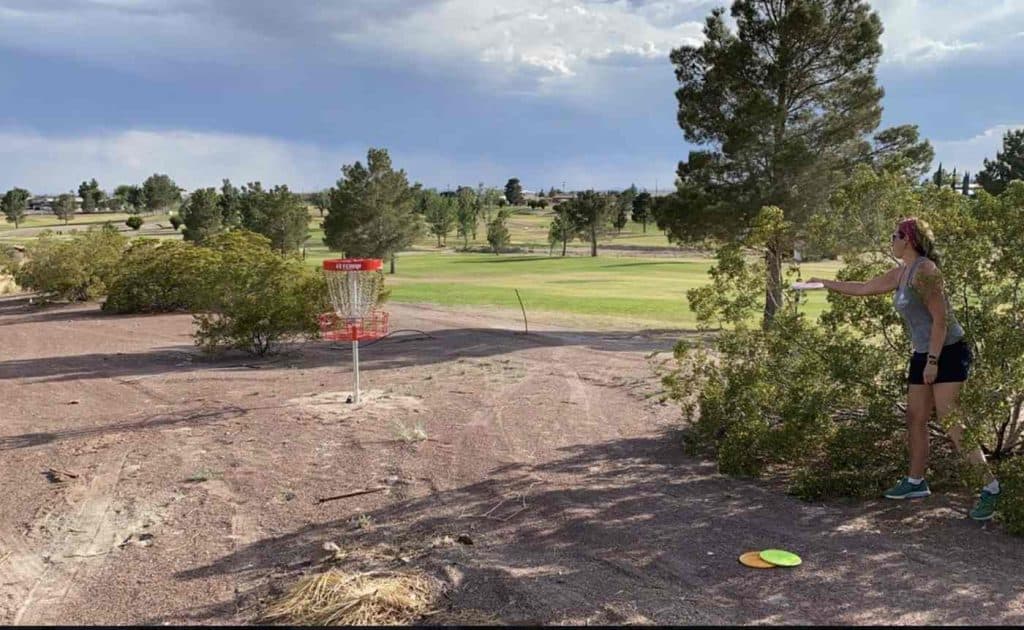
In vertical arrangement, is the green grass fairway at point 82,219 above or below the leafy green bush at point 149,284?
above

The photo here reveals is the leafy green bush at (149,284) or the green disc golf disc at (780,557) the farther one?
the leafy green bush at (149,284)

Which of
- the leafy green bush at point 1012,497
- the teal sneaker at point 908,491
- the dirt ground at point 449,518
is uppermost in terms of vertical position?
the leafy green bush at point 1012,497

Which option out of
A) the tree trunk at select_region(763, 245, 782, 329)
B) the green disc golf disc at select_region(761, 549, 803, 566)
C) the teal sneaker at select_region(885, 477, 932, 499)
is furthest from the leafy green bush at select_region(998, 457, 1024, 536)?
the tree trunk at select_region(763, 245, 782, 329)

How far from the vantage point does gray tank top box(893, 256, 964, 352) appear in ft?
17.6

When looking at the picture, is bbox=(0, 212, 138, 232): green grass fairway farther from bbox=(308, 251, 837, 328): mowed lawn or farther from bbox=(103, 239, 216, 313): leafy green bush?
bbox=(103, 239, 216, 313): leafy green bush

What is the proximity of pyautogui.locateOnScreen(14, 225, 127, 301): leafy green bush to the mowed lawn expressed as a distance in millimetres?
9857

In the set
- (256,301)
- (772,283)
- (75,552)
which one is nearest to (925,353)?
(772,283)

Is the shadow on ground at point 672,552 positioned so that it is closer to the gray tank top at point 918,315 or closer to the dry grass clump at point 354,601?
the dry grass clump at point 354,601

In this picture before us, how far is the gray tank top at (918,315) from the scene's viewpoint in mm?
5352

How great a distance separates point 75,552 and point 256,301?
29.3ft

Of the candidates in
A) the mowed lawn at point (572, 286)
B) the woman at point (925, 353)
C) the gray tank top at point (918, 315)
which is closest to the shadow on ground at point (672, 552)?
the woman at point (925, 353)

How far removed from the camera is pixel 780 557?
4664 mm

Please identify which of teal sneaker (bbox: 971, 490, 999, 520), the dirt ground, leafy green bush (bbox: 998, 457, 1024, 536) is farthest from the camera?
teal sneaker (bbox: 971, 490, 999, 520)

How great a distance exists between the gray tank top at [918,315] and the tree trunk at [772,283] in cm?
132
